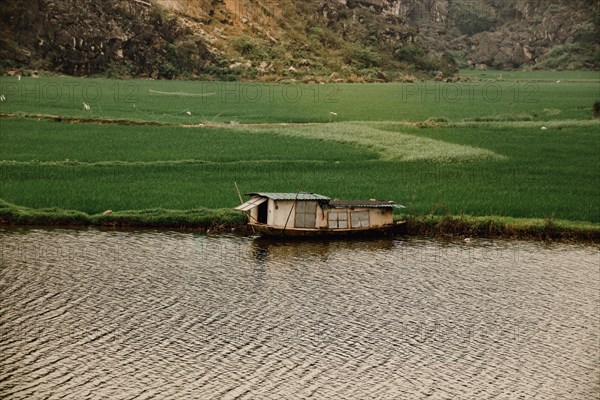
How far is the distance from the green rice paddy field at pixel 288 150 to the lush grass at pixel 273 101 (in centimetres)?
13

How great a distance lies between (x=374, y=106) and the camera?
46062 millimetres

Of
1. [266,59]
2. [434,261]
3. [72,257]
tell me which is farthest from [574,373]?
[266,59]

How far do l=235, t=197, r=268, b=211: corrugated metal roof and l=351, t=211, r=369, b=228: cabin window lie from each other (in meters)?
2.12

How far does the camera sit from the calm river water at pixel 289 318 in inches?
543

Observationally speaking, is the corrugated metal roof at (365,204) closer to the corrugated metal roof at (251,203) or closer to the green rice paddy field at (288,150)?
the green rice paddy field at (288,150)

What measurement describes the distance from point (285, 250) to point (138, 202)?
4822 millimetres

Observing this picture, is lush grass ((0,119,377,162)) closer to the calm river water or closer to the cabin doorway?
the cabin doorway

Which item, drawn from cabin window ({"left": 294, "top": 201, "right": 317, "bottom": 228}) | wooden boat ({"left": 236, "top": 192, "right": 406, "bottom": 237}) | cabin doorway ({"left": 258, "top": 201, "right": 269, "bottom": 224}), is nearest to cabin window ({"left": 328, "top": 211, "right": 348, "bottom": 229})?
wooden boat ({"left": 236, "top": 192, "right": 406, "bottom": 237})

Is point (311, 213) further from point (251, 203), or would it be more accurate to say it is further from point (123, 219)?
point (123, 219)

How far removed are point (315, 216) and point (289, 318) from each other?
21.9 ft

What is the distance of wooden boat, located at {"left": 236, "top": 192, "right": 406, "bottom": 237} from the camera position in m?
22.6

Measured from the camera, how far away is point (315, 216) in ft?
75.2

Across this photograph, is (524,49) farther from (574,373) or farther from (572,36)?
(574,373)

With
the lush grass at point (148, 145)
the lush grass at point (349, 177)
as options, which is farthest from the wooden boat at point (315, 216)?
the lush grass at point (148, 145)
